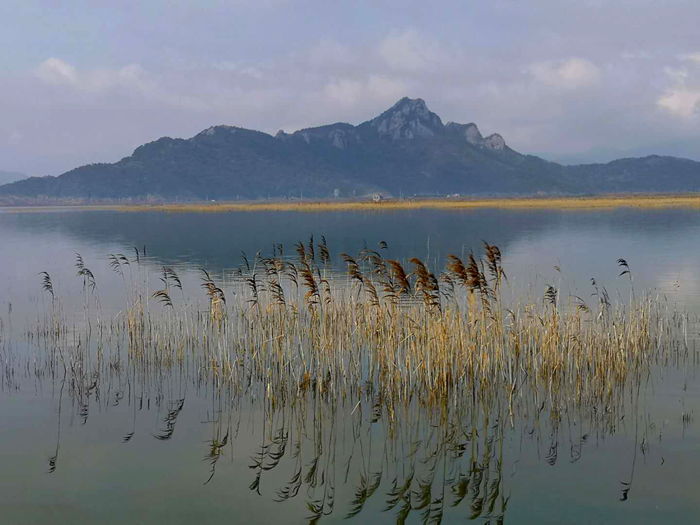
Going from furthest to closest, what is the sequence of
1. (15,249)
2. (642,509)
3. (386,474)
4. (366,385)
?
1. (15,249)
2. (366,385)
3. (386,474)
4. (642,509)

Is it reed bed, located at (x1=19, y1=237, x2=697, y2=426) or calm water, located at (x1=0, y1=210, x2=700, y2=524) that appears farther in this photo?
reed bed, located at (x1=19, y1=237, x2=697, y2=426)

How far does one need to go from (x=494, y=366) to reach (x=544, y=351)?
101 centimetres

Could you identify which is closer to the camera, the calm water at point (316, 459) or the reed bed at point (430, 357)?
the calm water at point (316, 459)

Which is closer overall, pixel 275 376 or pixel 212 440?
pixel 212 440

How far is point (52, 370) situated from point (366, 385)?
254 inches

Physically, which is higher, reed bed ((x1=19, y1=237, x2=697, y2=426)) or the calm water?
reed bed ((x1=19, y1=237, x2=697, y2=426))

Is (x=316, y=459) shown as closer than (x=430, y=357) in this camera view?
Yes

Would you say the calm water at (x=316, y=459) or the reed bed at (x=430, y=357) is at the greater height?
the reed bed at (x=430, y=357)

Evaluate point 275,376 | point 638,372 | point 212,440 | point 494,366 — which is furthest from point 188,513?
point 638,372

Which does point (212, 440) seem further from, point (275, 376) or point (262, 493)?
point (275, 376)

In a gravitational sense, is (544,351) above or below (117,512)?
above

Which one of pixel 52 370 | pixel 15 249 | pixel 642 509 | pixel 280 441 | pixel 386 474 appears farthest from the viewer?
pixel 15 249

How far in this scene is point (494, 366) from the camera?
1288 centimetres

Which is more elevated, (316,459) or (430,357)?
(430,357)
